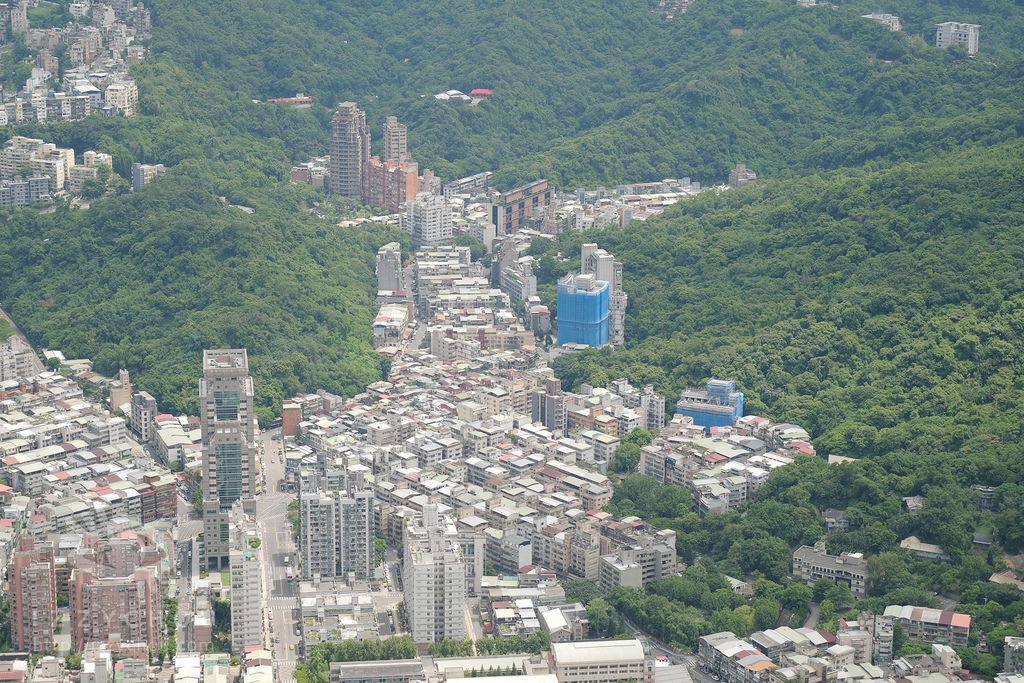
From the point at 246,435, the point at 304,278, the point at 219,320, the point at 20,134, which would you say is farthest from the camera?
the point at 20,134

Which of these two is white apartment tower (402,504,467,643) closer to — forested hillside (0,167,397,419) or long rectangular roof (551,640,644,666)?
long rectangular roof (551,640,644,666)

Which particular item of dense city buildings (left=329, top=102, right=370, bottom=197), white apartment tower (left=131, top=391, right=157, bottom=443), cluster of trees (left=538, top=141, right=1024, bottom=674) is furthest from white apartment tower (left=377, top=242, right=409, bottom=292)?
white apartment tower (left=131, top=391, right=157, bottom=443)

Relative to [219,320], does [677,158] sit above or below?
above

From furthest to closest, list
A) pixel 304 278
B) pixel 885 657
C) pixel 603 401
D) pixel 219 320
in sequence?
pixel 304 278, pixel 219 320, pixel 603 401, pixel 885 657

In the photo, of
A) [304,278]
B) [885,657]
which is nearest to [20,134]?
[304,278]

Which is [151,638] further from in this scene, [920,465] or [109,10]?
[109,10]

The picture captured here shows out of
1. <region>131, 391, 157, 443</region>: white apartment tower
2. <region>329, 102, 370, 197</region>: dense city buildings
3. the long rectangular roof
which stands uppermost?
<region>329, 102, 370, 197</region>: dense city buildings
